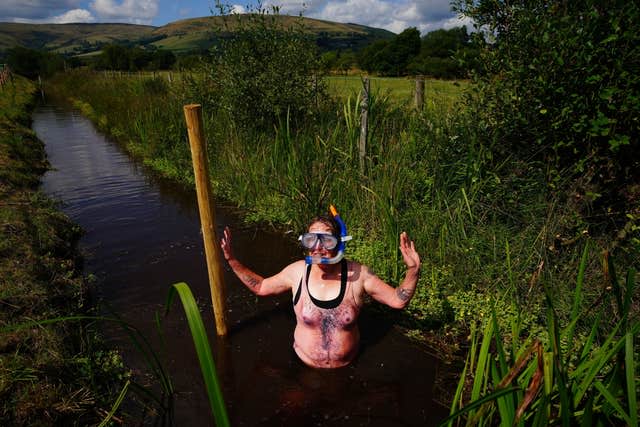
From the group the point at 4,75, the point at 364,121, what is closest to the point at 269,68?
the point at 364,121

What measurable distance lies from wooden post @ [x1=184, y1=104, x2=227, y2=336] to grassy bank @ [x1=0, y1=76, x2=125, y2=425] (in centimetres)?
108

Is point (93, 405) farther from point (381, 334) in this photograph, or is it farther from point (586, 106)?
point (586, 106)

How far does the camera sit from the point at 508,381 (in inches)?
61.2

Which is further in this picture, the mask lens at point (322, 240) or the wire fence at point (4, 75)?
the wire fence at point (4, 75)

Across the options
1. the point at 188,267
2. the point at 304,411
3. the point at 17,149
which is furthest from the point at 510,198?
the point at 17,149

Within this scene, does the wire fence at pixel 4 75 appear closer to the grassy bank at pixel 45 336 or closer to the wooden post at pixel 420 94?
the grassy bank at pixel 45 336

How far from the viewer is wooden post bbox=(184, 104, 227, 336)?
3246 mm

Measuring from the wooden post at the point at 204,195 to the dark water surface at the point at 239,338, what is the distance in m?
0.69

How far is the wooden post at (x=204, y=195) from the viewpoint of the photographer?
10.6 ft

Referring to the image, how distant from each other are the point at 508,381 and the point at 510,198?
3.52 metres

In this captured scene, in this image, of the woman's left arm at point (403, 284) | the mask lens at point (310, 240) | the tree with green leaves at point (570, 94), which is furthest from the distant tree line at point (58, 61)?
the woman's left arm at point (403, 284)

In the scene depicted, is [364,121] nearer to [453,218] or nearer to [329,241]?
[453,218]

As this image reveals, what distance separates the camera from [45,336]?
3254mm

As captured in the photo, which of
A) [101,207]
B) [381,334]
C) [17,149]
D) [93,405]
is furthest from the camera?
[17,149]
